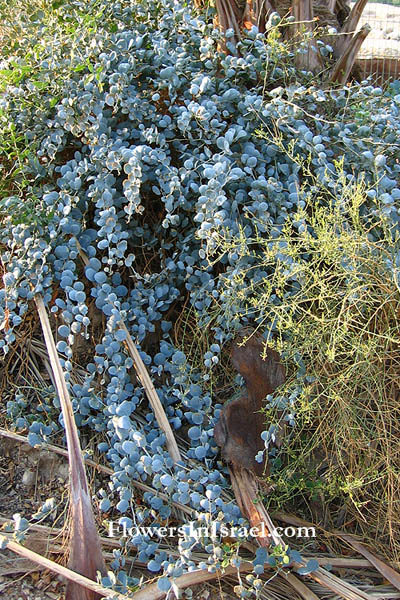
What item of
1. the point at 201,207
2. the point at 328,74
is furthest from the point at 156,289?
the point at 328,74

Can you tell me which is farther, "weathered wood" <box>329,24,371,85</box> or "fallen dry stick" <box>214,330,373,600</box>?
→ "weathered wood" <box>329,24,371,85</box>

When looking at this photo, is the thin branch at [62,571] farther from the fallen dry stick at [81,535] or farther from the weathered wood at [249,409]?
the weathered wood at [249,409]

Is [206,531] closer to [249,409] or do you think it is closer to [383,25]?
[249,409]

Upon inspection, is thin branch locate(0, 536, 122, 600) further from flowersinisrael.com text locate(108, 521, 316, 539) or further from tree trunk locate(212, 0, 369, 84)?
tree trunk locate(212, 0, 369, 84)

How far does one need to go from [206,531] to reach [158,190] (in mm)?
864

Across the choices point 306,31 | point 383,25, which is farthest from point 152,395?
point 383,25

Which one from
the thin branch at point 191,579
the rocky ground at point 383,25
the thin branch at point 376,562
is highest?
the rocky ground at point 383,25

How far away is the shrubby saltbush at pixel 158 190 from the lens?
1.53 m

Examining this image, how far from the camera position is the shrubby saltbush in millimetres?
1533

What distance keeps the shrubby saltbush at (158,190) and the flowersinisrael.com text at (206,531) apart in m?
0.04

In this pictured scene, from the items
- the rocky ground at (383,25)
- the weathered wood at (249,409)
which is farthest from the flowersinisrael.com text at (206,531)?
the rocky ground at (383,25)

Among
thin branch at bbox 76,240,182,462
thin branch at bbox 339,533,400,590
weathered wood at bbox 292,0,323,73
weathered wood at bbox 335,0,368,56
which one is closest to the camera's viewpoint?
thin branch at bbox 339,533,400,590

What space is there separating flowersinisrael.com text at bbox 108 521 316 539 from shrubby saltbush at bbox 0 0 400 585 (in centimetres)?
4

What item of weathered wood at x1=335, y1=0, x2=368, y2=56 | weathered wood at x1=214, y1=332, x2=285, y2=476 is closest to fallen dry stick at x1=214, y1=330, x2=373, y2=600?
weathered wood at x1=214, y1=332, x2=285, y2=476
